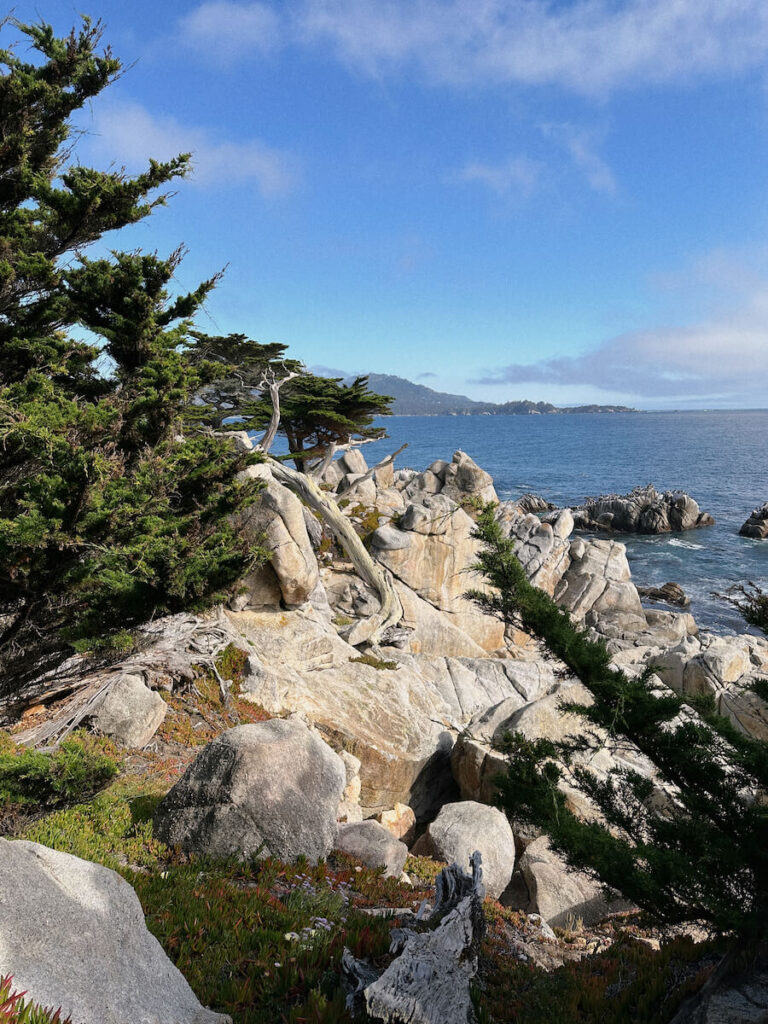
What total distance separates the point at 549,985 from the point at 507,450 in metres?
146

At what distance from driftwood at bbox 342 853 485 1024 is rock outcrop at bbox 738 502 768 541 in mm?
59724

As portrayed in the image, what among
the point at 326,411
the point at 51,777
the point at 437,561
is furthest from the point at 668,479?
the point at 51,777

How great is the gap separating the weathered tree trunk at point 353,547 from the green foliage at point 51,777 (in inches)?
623

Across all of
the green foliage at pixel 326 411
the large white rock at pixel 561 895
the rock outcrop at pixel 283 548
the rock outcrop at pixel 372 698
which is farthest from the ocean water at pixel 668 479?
the rock outcrop at pixel 372 698

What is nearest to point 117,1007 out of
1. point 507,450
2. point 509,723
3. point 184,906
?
point 184,906

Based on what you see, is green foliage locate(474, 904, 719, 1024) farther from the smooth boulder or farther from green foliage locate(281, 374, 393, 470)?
green foliage locate(281, 374, 393, 470)

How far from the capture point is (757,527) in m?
55.6

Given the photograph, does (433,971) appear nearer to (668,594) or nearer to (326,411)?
(326,411)

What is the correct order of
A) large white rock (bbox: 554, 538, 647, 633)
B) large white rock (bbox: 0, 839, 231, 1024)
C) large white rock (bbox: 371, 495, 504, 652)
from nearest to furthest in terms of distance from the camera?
large white rock (bbox: 0, 839, 231, 1024) → large white rock (bbox: 371, 495, 504, 652) → large white rock (bbox: 554, 538, 647, 633)

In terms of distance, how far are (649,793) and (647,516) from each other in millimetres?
57657

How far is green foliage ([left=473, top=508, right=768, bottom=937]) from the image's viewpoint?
544cm

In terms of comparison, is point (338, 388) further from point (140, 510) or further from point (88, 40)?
point (140, 510)

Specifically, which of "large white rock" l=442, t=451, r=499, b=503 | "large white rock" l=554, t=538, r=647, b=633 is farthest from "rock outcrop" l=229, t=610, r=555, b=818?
"large white rock" l=442, t=451, r=499, b=503

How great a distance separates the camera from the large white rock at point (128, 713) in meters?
11.4
